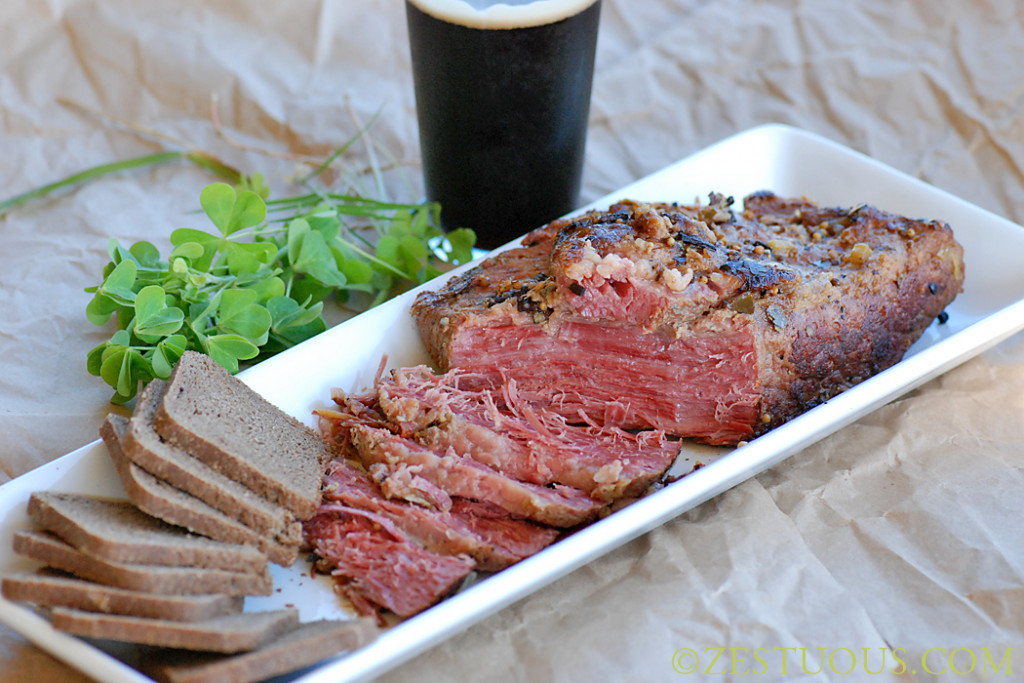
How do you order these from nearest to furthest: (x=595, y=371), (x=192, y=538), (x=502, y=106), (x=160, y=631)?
(x=160, y=631)
(x=192, y=538)
(x=595, y=371)
(x=502, y=106)

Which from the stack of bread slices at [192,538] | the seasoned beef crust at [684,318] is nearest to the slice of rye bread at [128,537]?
the stack of bread slices at [192,538]

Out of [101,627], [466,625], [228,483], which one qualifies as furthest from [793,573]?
[101,627]

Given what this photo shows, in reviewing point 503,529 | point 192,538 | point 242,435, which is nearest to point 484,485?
point 503,529

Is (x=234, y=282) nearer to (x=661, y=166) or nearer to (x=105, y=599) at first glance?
(x=105, y=599)

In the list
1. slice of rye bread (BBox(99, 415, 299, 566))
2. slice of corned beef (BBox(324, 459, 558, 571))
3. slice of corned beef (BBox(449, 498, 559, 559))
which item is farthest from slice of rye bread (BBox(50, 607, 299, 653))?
slice of corned beef (BBox(449, 498, 559, 559))

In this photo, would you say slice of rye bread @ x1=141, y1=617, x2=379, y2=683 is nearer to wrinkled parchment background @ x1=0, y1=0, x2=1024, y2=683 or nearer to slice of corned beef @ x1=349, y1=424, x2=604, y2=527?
wrinkled parchment background @ x1=0, y1=0, x2=1024, y2=683

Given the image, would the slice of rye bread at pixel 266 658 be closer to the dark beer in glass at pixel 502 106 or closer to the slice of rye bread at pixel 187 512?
the slice of rye bread at pixel 187 512
